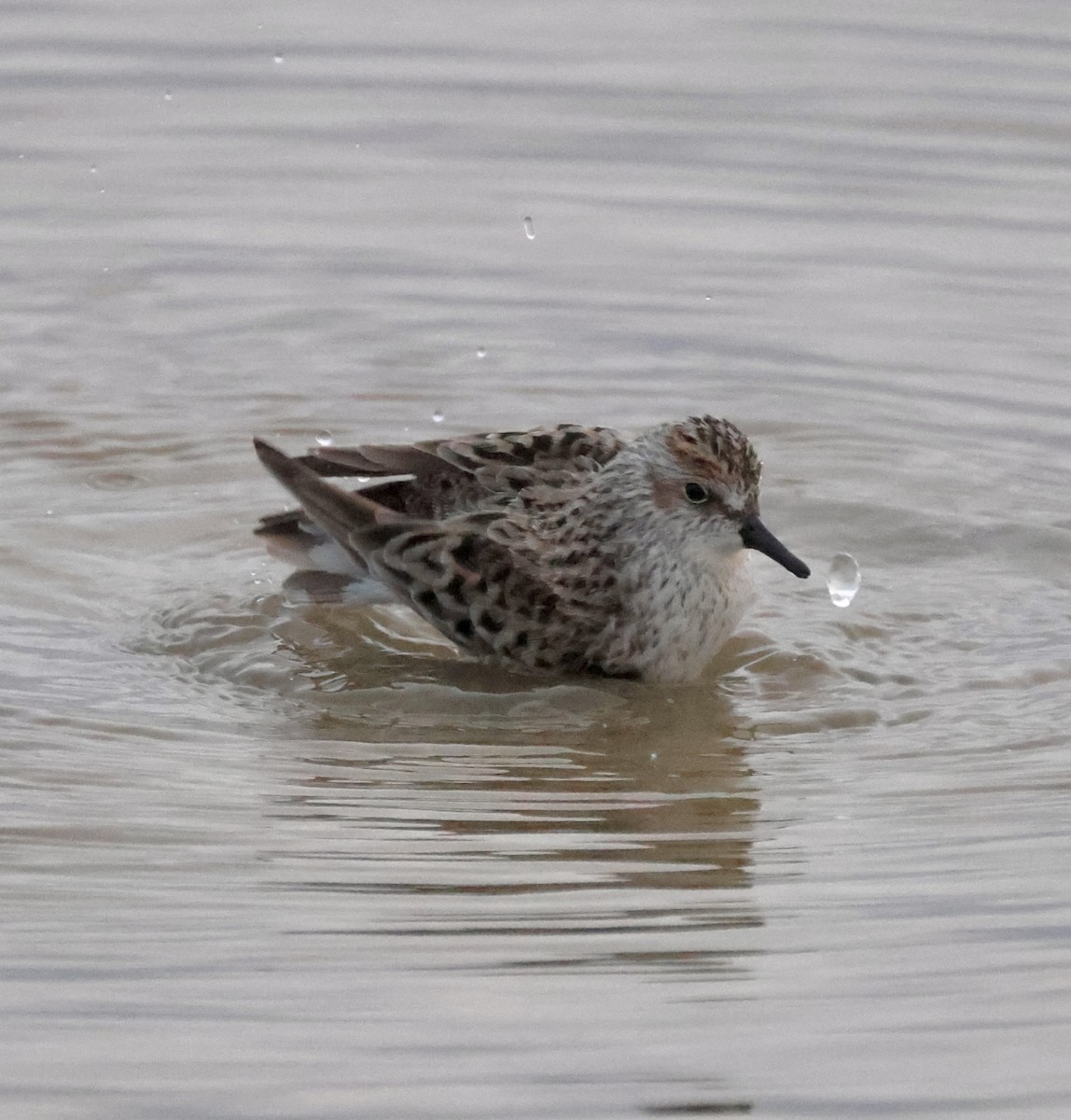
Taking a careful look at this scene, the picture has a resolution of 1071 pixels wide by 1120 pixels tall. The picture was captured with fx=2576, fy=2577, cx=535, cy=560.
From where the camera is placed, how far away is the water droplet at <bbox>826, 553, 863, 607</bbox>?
8969mm

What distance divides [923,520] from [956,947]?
377 cm

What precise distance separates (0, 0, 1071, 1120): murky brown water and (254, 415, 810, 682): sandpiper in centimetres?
18

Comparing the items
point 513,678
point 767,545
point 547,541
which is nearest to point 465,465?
point 547,541

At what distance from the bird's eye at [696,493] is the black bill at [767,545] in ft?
0.55

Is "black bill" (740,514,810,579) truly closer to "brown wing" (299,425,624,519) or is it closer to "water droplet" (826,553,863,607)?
"water droplet" (826,553,863,607)

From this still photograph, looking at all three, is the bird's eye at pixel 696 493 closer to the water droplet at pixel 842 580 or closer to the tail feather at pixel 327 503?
the water droplet at pixel 842 580

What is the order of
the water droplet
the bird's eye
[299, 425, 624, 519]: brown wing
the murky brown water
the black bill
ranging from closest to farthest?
the murky brown water → the black bill → the bird's eye → [299, 425, 624, 519]: brown wing → the water droplet

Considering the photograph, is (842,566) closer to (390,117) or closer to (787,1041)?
(787,1041)

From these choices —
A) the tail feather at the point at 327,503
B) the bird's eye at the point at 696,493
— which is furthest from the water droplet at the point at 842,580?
the tail feather at the point at 327,503

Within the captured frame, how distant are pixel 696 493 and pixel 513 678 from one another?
0.87 m

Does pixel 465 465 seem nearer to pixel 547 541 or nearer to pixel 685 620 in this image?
pixel 547 541

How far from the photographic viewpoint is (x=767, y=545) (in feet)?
27.5

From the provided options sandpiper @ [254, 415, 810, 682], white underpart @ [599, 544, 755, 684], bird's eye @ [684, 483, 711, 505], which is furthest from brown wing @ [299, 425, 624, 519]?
white underpart @ [599, 544, 755, 684]

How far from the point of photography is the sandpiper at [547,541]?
8516 millimetres
